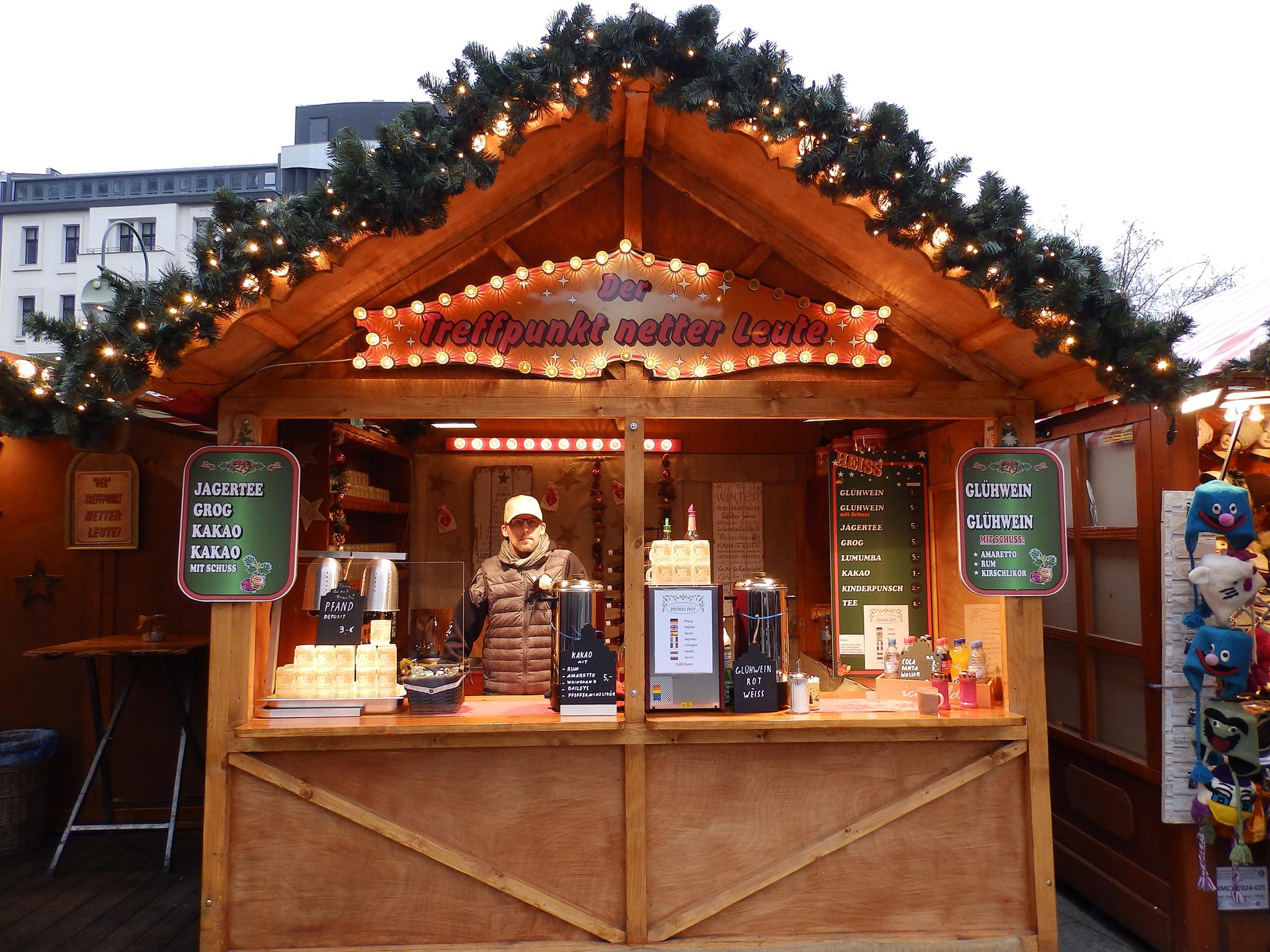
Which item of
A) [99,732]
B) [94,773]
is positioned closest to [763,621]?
[94,773]

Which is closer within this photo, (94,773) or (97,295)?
(97,295)

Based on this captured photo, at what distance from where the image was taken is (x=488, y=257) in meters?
3.99

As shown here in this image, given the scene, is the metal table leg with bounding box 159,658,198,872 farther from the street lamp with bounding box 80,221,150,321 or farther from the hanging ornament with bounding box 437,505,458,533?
the hanging ornament with bounding box 437,505,458,533

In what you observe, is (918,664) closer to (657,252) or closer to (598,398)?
(598,398)

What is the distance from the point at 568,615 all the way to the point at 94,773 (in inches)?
125

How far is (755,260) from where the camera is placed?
13.1 feet

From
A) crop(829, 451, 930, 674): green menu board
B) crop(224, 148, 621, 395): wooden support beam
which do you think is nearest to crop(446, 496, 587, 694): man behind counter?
crop(224, 148, 621, 395): wooden support beam

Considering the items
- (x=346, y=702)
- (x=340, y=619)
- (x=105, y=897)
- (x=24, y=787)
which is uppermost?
(x=340, y=619)

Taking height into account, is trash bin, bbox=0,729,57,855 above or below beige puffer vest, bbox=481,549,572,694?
below

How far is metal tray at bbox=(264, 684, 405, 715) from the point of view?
152 inches

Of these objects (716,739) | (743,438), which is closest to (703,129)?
(716,739)

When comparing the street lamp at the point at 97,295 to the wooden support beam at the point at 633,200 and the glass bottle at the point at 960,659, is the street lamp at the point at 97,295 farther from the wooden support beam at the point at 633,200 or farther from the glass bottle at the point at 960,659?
the glass bottle at the point at 960,659

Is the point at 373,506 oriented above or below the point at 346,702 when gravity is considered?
above

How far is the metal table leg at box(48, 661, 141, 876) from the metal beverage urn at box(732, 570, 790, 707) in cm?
356
